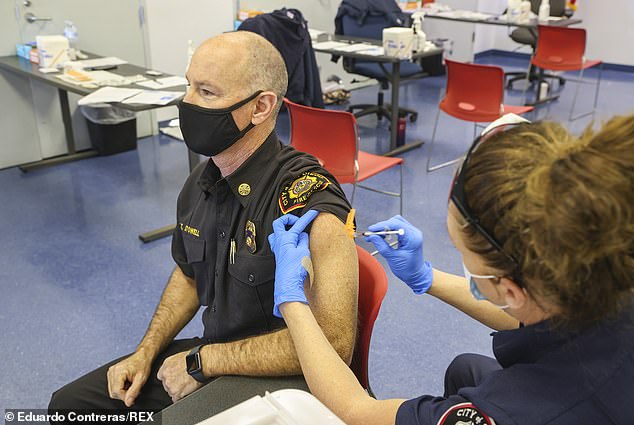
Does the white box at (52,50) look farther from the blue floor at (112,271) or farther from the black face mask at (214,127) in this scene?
the black face mask at (214,127)

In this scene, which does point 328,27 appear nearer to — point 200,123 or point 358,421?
point 200,123

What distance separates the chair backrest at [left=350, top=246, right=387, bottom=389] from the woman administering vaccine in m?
0.28

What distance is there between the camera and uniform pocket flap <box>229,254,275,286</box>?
1.37 m

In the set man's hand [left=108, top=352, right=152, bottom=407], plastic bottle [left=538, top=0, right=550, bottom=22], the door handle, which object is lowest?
man's hand [left=108, top=352, right=152, bottom=407]

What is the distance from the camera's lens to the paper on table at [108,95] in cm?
297

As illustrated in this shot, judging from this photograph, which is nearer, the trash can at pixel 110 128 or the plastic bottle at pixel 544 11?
the trash can at pixel 110 128

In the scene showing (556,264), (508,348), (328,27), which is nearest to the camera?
(556,264)

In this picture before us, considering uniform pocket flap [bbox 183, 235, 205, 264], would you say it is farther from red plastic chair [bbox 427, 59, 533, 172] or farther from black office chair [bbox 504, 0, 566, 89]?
black office chair [bbox 504, 0, 566, 89]

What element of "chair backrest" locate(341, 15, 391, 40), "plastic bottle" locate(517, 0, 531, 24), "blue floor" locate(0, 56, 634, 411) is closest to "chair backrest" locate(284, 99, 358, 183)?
"blue floor" locate(0, 56, 634, 411)

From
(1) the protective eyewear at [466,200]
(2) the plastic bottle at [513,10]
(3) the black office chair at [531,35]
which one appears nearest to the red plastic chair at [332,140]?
(1) the protective eyewear at [466,200]

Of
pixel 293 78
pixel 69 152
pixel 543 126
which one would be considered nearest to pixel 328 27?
pixel 293 78

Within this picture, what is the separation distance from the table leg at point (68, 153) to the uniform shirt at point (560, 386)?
12.5ft

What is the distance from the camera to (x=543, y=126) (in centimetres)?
88

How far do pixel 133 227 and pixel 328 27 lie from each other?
3449 mm
